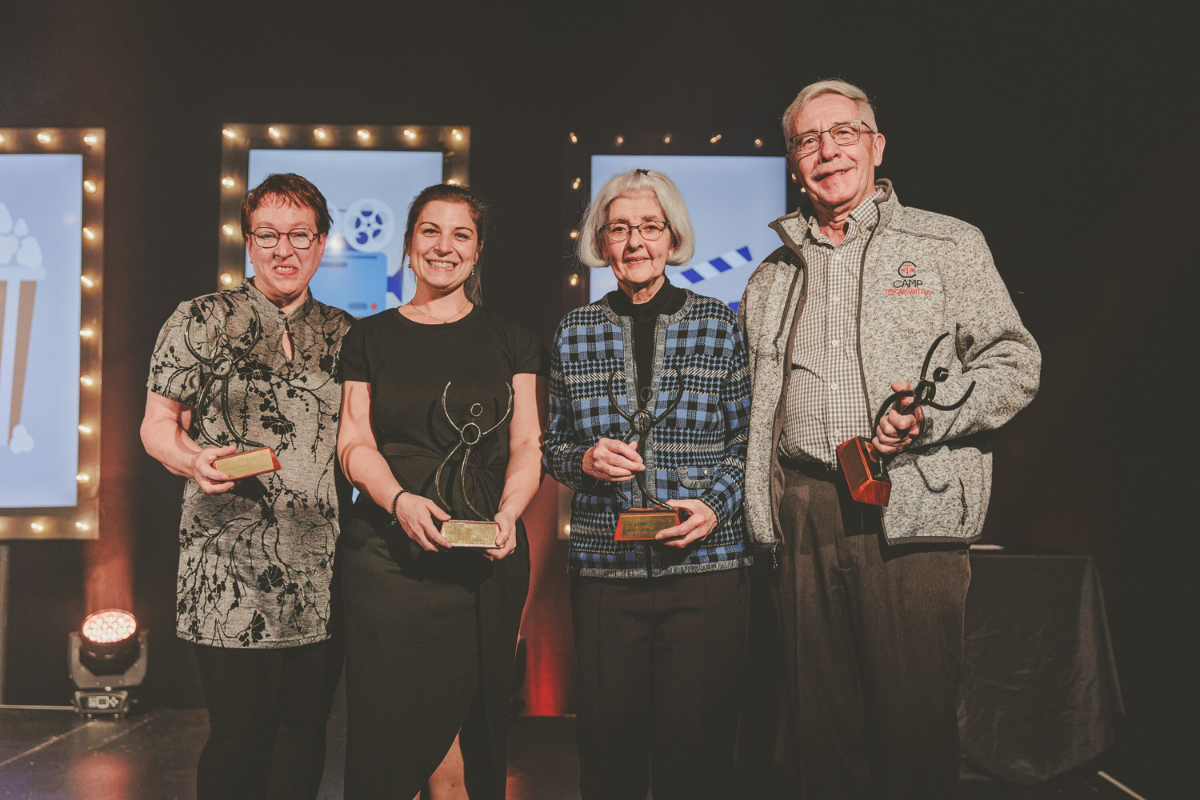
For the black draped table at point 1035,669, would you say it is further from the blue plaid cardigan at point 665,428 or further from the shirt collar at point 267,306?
the shirt collar at point 267,306

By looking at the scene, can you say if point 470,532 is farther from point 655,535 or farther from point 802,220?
point 802,220

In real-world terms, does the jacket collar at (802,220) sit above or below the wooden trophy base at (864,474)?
above

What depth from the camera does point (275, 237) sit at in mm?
1866

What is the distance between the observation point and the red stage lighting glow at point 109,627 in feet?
11.2

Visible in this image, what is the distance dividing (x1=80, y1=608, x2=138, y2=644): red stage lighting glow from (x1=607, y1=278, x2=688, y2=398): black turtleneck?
2.93m

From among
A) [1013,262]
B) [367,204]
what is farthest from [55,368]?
[1013,262]

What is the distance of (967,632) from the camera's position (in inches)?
108

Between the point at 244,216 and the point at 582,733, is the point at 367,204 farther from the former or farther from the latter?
the point at 582,733

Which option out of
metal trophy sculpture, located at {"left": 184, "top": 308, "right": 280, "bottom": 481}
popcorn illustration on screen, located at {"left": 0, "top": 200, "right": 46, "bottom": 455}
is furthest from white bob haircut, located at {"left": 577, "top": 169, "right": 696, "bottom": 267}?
popcorn illustration on screen, located at {"left": 0, "top": 200, "right": 46, "bottom": 455}

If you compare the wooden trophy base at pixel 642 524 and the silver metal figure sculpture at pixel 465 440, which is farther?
the silver metal figure sculpture at pixel 465 440

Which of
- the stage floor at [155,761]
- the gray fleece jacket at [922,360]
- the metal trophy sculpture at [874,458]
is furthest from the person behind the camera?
the stage floor at [155,761]

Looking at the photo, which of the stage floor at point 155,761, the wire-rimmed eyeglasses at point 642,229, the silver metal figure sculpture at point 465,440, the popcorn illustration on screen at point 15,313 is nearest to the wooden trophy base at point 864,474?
the wire-rimmed eyeglasses at point 642,229

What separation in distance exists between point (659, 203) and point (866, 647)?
111 centimetres

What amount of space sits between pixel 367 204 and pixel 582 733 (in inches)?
106
